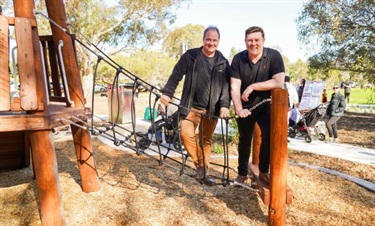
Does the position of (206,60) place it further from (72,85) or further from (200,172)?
(72,85)

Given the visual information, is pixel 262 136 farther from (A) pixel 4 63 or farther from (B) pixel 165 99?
(A) pixel 4 63

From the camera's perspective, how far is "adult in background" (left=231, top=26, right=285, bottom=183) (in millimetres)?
2877

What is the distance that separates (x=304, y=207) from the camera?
3.50 metres

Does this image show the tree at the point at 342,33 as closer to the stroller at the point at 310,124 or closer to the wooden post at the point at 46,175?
the stroller at the point at 310,124

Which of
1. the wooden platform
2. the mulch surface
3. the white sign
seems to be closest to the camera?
the wooden platform

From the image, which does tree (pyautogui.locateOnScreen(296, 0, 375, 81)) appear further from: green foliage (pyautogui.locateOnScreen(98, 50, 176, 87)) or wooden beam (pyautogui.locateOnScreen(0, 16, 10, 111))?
green foliage (pyautogui.locateOnScreen(98, 50, 176, 87))

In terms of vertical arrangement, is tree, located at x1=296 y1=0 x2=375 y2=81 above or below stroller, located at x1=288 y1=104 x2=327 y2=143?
above

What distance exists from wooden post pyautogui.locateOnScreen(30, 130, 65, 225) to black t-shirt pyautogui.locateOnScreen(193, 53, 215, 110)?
149 centimetres

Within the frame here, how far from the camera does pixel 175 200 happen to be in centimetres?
370

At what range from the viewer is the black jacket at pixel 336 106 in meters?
7.67

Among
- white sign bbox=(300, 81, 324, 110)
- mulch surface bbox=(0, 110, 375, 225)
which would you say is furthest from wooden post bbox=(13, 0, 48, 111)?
white sign bbox=(300, 81, 324, 110)

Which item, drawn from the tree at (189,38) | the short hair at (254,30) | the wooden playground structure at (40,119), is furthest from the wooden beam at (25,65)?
the tree at (189,38)

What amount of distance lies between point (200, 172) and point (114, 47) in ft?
56.9

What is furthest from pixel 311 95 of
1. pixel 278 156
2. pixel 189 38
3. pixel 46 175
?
pixel 189 38
